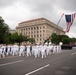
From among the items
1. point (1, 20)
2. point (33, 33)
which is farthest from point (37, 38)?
point (1, 20)

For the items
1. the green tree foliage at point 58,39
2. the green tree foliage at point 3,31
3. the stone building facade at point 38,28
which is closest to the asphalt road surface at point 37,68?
the green tree foliage at point 3,31

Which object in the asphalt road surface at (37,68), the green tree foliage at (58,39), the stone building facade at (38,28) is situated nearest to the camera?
the asphalt road surface at (37,68)

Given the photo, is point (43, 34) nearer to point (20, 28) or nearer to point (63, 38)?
point (63, 38)

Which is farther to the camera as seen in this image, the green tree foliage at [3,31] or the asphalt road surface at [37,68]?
the green tree foliage at [3,31]

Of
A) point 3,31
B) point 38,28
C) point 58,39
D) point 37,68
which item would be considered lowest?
point 37,68

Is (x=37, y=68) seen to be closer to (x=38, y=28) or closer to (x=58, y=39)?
(x=58, y=39)

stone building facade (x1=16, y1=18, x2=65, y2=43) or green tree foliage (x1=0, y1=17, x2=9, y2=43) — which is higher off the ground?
stone building facade (x1=16, y1=18, x2=65, y2=43)

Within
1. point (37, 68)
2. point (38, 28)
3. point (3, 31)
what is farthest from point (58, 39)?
point (37, 68)

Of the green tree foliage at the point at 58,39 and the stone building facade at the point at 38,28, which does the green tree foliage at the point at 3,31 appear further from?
the stone building facade at the point at 38,28

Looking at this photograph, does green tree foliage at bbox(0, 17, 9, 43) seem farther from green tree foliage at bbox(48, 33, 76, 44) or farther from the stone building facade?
the stone building facade

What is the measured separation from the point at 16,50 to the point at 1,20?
49297 mm

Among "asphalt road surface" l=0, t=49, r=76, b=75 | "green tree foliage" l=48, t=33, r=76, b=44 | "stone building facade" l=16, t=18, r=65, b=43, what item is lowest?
"asphalt road surface" l=0, t=49, r=76, b=75

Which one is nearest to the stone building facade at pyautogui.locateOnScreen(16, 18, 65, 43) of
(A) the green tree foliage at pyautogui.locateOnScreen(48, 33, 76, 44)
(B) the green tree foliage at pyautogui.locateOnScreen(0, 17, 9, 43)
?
(A) the green tree foliage at pyautogui.locateOnScreen(48, 33, 76, 44)

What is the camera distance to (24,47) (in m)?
28.2
